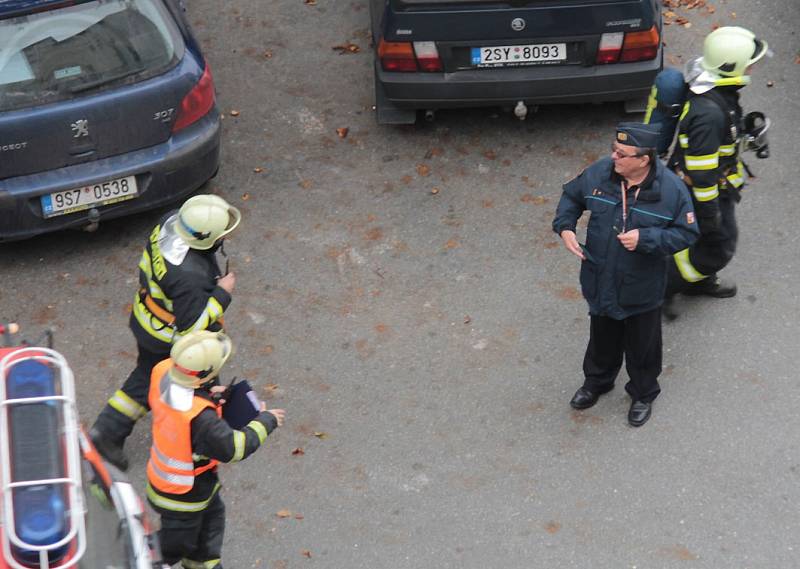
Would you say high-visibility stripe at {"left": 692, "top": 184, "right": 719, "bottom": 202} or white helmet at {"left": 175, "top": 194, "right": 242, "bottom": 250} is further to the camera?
high-visibility stripe at {"left": 692, "top": 184, "right": 719, "bottom": 202}

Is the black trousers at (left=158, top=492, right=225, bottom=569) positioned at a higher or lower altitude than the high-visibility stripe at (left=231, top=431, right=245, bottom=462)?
lower

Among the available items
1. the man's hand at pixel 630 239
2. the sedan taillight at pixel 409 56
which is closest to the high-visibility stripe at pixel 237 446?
the man's hand at pixel 630 239

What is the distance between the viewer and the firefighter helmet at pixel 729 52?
20.6ft

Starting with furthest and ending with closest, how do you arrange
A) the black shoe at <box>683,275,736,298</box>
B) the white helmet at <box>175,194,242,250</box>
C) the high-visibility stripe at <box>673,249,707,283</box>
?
the black shoe at <box>683,275,736,298</box> → the high-visibility stripe at <box>673,249,707,283</box> → the white helmet at <box>175,194,242,250</box>

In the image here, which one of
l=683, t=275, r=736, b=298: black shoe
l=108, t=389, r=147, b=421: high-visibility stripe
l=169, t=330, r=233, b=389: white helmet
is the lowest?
l=683, t=275, r=736, b=298: black shoe

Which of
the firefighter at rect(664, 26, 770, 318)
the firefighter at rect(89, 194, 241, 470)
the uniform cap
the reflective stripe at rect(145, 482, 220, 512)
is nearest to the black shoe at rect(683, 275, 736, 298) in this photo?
the firefighter at rect(664, 26, 770, 318)

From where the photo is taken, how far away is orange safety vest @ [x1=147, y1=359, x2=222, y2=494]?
16.9 feet

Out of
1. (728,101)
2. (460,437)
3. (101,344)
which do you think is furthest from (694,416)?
(101,344)

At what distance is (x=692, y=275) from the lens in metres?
7.12

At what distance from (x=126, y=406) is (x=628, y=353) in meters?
2.56

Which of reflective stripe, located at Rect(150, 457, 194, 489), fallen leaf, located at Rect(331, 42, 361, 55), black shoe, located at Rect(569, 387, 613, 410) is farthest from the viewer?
fallen leaf, located at Rect(331, 42, 361, 55)

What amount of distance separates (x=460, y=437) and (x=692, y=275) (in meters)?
1.62

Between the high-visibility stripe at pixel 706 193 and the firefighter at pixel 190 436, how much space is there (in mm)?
2521

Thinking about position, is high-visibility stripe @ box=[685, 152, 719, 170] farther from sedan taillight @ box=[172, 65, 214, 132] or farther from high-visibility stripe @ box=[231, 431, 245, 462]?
sedan taillight @ box=[172, 65, 214, 132]
